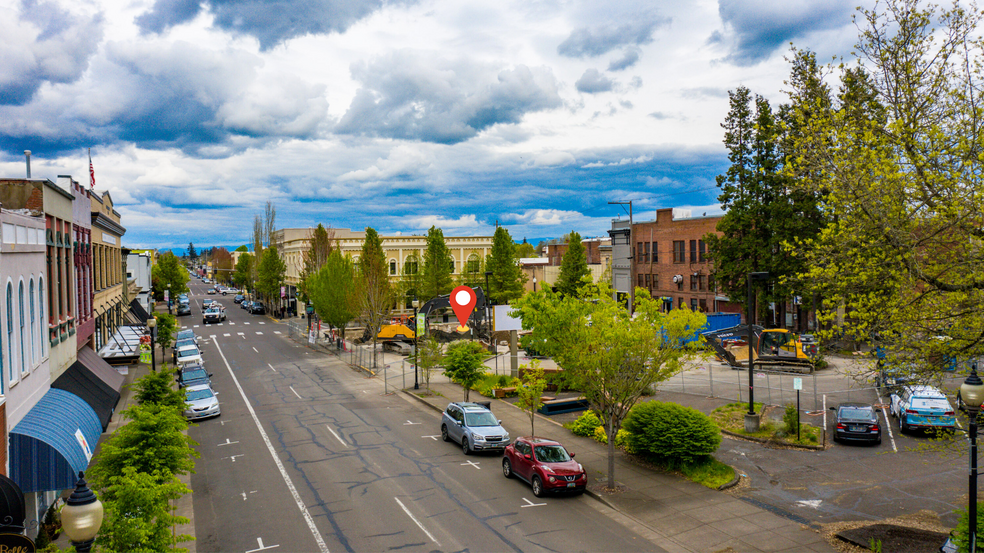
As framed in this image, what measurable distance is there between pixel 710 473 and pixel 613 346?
526cm

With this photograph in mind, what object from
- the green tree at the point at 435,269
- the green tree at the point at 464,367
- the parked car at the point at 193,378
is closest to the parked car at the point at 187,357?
the parked car at the point at 193,378

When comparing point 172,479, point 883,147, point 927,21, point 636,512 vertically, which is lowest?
point 636,512

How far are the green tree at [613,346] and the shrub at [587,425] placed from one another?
530 cm

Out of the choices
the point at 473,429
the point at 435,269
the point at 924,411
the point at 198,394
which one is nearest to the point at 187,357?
the point at 198,394

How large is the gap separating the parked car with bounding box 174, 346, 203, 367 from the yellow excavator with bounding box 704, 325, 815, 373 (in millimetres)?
32520

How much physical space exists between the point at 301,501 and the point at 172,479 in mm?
4964

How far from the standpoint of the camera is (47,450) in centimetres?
1364

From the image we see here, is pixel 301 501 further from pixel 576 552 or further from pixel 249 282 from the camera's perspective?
pixel 249 282

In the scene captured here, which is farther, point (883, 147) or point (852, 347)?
point (852, 347)

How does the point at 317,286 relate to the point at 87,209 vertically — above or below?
below

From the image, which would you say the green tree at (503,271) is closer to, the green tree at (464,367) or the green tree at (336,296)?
the green tree at (336,296)

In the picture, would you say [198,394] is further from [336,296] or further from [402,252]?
[402,252]

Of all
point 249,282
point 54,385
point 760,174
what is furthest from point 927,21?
point 249,282

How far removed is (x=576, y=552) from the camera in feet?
44.7
